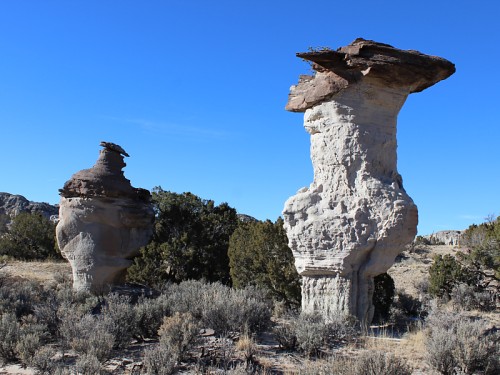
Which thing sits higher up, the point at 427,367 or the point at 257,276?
the point at 257,276

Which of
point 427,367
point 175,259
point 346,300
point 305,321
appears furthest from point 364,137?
point 175,259

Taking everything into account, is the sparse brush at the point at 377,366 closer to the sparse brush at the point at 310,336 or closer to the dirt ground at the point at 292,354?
the dirt ground at the point at 292,354

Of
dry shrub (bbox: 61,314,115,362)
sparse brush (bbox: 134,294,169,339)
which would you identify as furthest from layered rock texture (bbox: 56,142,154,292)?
dry shrub (bbox: 61,314,115,362)

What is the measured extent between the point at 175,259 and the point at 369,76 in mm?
9907

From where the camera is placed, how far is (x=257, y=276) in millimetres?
13125

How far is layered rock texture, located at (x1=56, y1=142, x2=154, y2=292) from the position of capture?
1316 cm

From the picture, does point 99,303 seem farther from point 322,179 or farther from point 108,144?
point 322,179

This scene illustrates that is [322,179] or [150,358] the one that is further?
[322,179]

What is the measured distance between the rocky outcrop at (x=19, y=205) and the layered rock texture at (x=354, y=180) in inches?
1508

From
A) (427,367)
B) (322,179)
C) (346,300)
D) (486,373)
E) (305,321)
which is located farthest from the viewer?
(322,179)

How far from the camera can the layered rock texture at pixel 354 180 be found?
923 cm

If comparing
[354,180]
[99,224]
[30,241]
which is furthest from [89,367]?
[30,241]

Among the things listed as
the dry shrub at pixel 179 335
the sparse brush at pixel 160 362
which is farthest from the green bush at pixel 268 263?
the sparse brush at pixel 160 362

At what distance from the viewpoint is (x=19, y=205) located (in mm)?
45344
